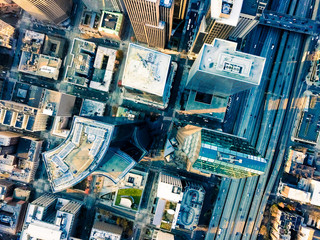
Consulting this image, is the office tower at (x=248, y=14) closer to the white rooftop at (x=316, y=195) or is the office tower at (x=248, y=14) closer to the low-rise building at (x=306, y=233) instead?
the white rooftop at (x=316, y=195)

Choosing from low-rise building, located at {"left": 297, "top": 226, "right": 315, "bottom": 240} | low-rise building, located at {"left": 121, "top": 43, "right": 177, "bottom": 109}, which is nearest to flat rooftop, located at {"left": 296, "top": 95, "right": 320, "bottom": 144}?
low-rise building, located at {"left": 297, "top": 226, "right": 315, "bottom": 240}

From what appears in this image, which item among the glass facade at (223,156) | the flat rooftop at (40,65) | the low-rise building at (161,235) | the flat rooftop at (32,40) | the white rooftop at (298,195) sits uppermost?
the flat rooftop at (32,40)

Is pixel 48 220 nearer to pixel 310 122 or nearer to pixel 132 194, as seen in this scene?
pixel 132 194

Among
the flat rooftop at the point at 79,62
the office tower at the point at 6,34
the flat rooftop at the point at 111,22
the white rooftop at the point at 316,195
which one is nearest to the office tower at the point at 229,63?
the flat rooftop at the point at 111,22

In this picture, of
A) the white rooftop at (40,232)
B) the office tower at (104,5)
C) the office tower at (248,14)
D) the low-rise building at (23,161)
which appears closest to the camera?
→ the office tower at (248,14)

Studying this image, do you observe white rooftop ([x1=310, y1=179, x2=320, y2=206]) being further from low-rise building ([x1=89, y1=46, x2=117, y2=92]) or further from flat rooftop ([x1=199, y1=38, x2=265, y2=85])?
low-rise building ([x1=89, y1=46, x2=117, y2=92])

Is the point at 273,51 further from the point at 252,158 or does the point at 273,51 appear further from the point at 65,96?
the point at 65,96

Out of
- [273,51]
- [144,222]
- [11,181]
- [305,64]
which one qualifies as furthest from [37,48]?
[305,64]

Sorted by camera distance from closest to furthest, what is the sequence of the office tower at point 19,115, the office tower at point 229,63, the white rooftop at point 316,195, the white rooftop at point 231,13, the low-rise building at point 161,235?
the office tower at point 229,63
the white rooftop at point 231,13
the office tower at point 19,115
the white rooftop at point 316,195
the low-rise building at point 161,235
